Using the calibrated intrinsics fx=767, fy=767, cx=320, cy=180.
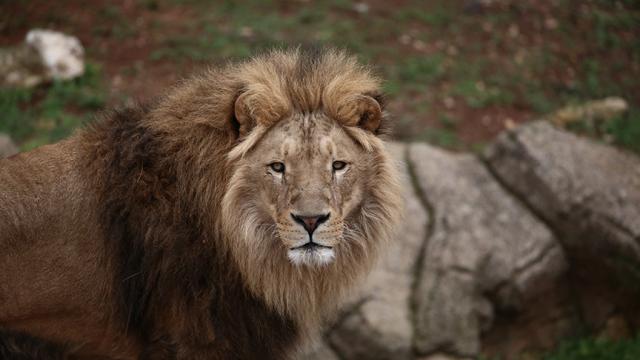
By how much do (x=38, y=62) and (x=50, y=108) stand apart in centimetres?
57

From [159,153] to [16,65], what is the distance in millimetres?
4311

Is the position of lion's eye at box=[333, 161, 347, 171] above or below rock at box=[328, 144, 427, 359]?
above

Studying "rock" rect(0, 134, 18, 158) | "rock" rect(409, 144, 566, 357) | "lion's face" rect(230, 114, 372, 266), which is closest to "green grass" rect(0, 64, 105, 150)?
"rock" rect(0, 134, 18, 158)

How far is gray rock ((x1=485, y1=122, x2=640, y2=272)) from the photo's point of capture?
5.36m

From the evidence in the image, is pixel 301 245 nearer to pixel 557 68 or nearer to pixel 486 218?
pixel 486 218

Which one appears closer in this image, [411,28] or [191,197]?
[191,197]

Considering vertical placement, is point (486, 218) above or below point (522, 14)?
below

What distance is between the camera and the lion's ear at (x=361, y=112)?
3266 mm

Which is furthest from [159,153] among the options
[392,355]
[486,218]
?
[486,218]

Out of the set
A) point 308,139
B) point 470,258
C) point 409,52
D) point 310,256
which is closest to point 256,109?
point 308,139

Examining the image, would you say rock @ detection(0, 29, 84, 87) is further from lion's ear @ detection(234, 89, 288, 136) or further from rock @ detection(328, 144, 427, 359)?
lion's ear @ detection(234, 89, 288, 136)

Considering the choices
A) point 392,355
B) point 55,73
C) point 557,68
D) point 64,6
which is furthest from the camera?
point 64,6

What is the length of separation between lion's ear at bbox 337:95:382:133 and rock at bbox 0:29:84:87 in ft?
14.6

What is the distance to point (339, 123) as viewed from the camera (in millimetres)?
3289
